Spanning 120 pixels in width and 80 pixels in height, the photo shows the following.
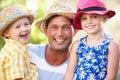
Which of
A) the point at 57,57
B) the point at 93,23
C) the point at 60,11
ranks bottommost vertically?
the point at 57,57

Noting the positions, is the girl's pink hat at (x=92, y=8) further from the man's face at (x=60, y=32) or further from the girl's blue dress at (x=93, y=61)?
the man's face at (x=60, y=32)

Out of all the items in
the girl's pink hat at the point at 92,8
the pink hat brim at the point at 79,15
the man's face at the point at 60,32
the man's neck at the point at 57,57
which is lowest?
the man's neck at the point at 57,57

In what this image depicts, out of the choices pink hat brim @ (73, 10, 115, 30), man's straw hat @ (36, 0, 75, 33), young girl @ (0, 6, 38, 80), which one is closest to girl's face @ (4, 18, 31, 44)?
young girl @ (0, 6, 38, 80)

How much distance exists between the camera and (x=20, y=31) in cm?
503

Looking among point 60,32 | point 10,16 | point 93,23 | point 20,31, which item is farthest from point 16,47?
point 93,23

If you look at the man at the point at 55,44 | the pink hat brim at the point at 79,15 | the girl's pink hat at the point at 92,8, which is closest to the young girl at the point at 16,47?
the man at the point at 55,44

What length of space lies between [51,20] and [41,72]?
0.54 meters

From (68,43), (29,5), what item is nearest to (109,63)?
(68,43)

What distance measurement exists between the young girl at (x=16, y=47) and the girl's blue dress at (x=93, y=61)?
1.66ft

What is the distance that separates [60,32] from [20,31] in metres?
0.42

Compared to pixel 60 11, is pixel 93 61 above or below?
below

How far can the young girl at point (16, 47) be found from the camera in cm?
482

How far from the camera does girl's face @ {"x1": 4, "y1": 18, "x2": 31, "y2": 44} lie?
503 cm

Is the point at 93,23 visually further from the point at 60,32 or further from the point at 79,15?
the point at 60,32
